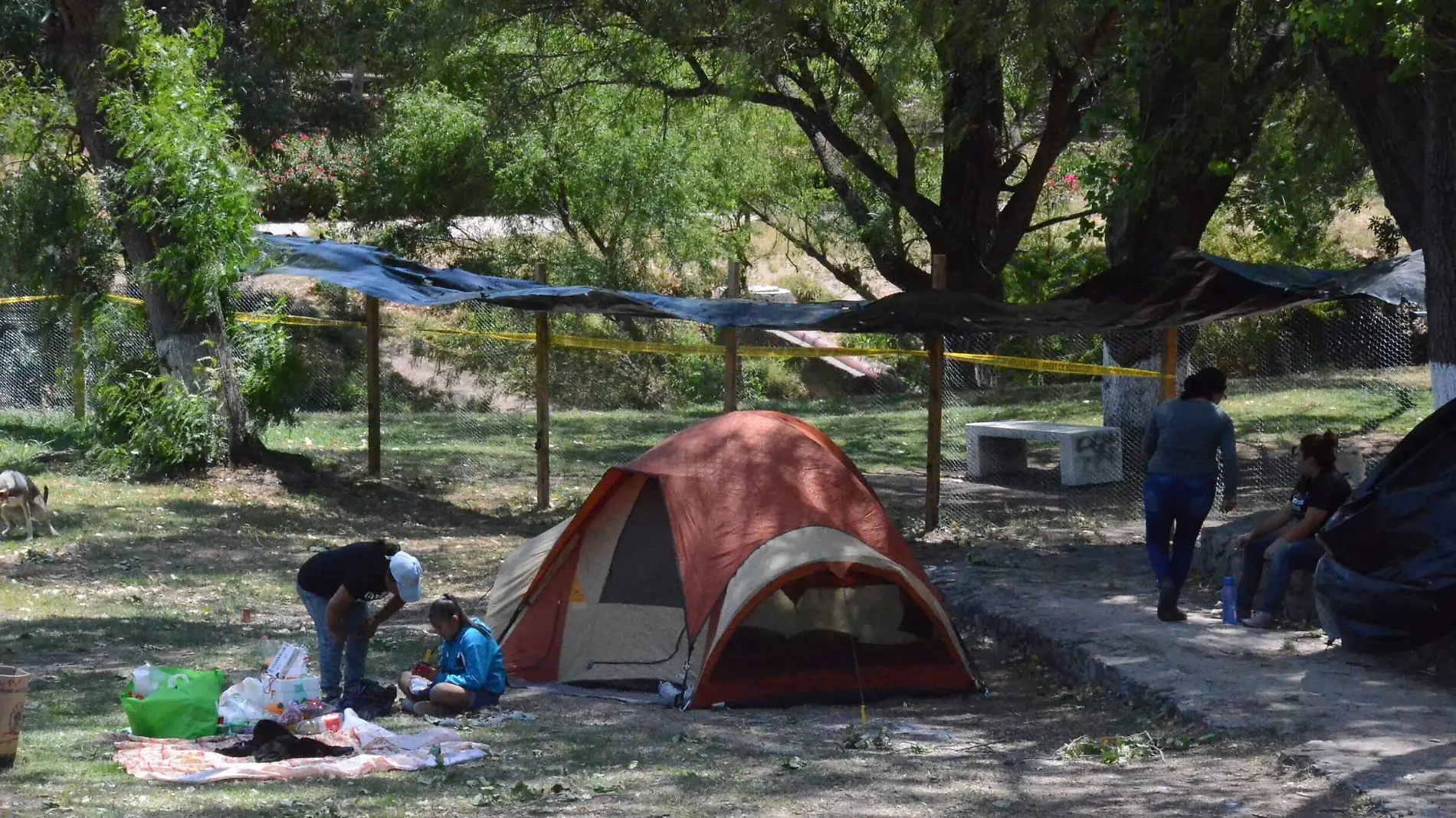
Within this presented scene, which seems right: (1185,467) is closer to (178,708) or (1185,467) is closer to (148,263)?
(178,708)

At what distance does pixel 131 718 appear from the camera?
728 centimetres

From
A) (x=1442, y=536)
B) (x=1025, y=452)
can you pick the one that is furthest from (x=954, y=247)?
(x=1442, y=536)

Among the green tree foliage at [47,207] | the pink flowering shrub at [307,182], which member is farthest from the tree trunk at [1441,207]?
the pink flowering shrub at [307,182]

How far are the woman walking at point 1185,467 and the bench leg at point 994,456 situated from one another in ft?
22.0

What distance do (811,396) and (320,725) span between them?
18.5 m

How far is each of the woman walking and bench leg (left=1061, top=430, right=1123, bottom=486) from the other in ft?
17.3

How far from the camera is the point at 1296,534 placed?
8.97 meters

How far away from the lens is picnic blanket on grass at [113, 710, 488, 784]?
263 inches

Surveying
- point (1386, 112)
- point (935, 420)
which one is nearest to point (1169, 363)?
point (935, 420)

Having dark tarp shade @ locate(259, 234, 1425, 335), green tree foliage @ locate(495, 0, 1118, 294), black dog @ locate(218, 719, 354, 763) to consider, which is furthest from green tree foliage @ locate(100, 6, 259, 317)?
black dog @ locate(218, 719, 354, 763)

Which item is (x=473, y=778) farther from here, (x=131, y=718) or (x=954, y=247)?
(x=954, y=247)

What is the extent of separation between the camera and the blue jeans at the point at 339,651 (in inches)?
326

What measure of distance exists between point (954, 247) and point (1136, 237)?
126 inches

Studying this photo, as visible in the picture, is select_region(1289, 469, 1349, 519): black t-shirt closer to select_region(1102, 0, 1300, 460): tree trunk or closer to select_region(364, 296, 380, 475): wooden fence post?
select_region(1102, 0, 1300, 460): tree trunk
